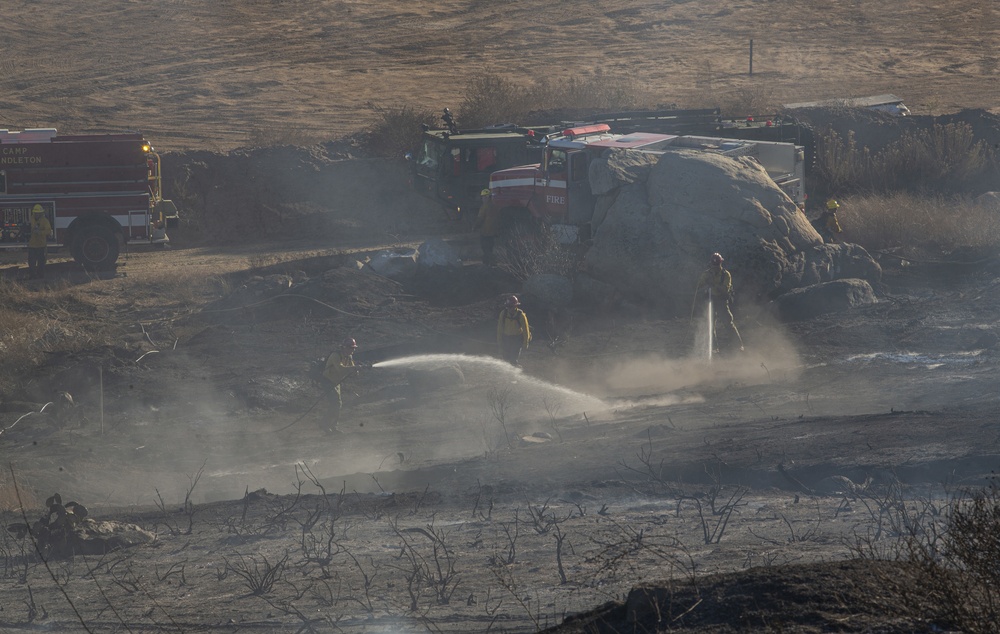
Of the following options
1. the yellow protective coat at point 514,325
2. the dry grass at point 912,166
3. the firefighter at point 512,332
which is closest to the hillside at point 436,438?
the firefighter at point 512,332

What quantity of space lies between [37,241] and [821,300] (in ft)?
46.9

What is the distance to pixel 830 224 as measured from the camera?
20422 millimetres

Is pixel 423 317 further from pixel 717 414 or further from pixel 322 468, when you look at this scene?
pixel 717 414

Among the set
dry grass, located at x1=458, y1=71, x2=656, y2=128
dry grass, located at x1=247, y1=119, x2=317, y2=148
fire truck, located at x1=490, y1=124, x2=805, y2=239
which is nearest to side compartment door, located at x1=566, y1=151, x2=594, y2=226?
fire truck, located at x1=490, y1=124, x2=805, y2=239

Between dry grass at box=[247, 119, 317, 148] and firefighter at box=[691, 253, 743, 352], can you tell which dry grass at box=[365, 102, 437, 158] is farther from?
firefighter at box=[691, 253, 743, 352]

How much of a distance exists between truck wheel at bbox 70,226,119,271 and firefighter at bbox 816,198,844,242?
13.8 m

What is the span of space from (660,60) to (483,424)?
33.7 metres

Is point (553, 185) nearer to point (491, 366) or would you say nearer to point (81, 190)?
point (491, 366)

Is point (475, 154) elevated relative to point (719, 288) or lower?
elevated

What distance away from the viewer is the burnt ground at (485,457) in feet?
23.5

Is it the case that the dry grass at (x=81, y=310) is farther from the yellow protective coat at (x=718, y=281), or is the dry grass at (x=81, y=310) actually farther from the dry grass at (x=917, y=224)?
the dry grass at (x=917, y=224)

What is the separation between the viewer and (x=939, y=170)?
25.4 m

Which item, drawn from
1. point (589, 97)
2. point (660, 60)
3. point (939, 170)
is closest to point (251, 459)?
point (939, 170)

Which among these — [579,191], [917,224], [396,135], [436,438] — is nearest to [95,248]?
[579,191]
